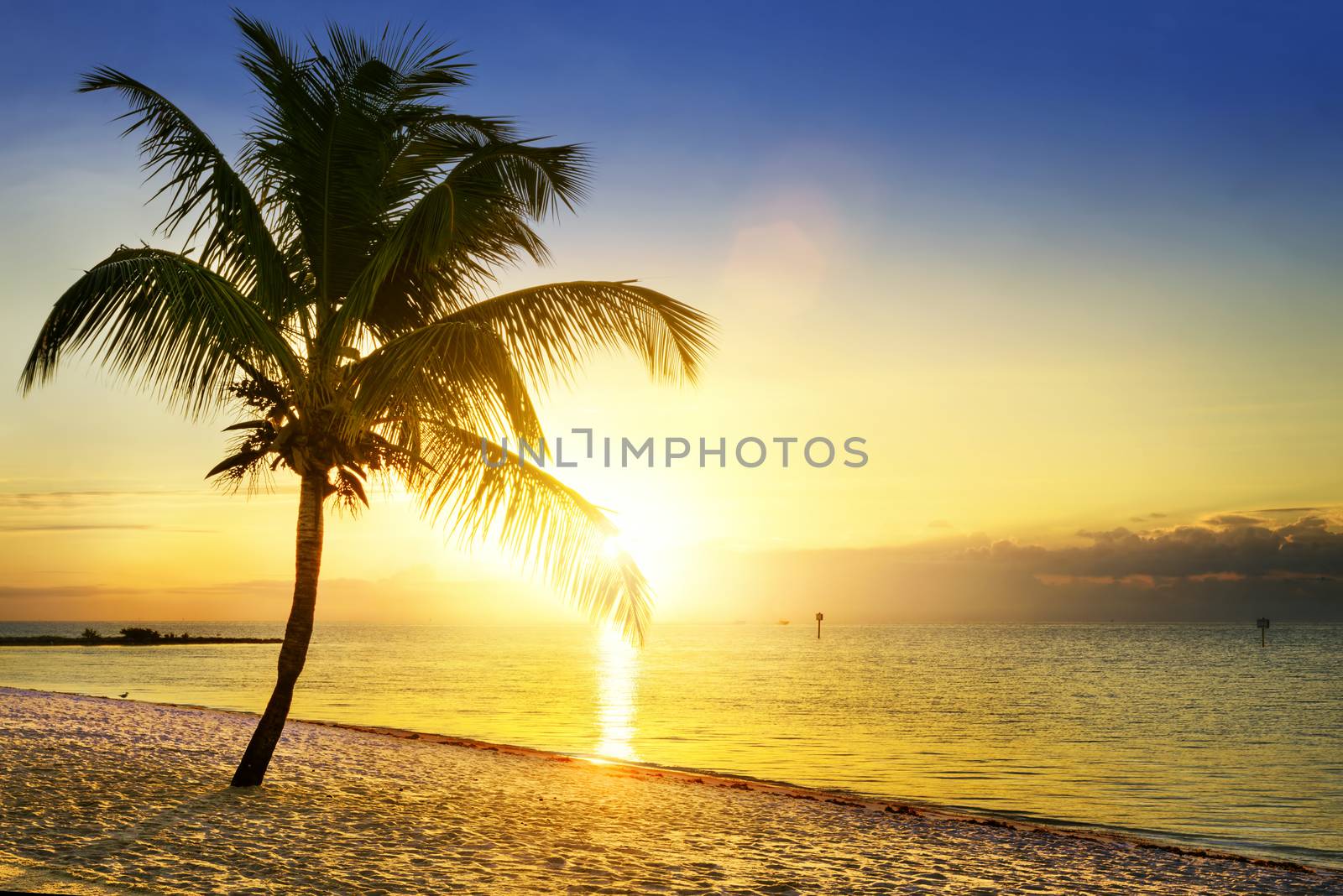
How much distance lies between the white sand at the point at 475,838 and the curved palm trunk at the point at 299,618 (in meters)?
0.43

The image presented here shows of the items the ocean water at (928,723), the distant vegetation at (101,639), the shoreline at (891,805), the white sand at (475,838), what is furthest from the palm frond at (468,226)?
the distant vegetation at (101,639)

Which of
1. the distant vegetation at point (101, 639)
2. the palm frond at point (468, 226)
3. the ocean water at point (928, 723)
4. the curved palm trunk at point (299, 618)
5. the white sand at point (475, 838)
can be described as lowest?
the distant vegetation at point (101, 639)

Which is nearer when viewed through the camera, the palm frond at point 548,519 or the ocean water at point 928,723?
the palm frond at point 548,519

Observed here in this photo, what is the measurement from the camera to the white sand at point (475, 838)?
7.35 metres

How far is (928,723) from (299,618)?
25.7 meters

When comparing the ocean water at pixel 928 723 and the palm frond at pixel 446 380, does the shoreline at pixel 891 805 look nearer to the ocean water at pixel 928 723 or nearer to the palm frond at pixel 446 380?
the ocean water at pixel 928 723

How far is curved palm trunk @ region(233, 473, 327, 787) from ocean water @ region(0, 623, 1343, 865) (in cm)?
1092

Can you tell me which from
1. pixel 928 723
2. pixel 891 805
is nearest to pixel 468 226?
pixel 891 805

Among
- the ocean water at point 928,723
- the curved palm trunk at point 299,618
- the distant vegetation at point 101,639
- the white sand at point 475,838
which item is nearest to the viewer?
the white sand at point 475,838

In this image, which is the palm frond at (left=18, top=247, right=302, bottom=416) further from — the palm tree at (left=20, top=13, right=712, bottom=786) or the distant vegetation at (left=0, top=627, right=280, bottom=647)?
the distant vegetation at (left=0, top=627, right=280, bottom=647)

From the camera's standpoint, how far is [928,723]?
103 ft

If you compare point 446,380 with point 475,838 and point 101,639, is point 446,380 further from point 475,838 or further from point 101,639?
point 101,639

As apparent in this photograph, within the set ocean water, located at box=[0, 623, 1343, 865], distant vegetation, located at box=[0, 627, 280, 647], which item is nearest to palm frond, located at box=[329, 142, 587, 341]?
ocean water, located at box=[0, 623, 1343, 865]

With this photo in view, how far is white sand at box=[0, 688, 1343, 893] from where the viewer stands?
7.35 meters
